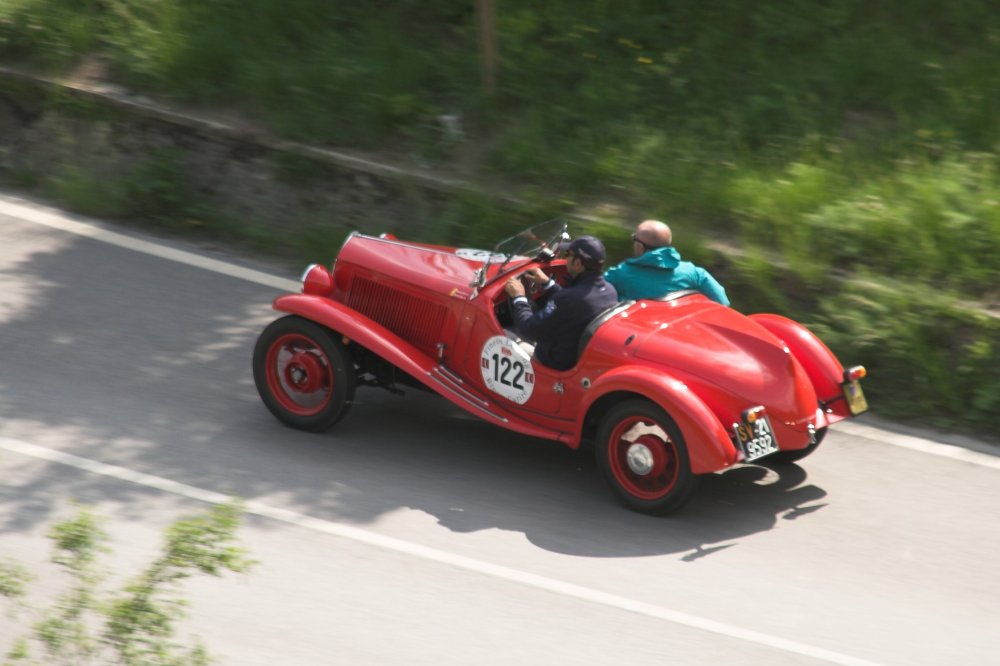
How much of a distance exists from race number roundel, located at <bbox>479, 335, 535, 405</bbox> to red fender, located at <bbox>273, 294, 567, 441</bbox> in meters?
0.12

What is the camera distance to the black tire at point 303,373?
754cm

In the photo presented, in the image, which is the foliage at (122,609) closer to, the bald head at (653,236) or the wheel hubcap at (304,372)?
the wheel hubcap at (304,372)

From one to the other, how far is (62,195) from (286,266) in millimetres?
2315

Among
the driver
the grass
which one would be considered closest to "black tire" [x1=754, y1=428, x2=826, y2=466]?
the grass

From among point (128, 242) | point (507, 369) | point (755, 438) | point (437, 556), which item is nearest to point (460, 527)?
point (437, 556)

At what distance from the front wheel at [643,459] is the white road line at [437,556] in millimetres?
806

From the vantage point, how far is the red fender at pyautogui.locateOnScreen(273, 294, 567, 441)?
289 inches

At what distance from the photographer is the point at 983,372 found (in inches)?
320

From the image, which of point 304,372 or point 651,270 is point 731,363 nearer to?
point 651,270

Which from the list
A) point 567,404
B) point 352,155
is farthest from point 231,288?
point 567,404

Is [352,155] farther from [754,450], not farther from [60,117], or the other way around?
[754,450]

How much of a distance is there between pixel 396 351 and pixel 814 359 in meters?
2.49

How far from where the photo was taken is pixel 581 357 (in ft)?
23.2

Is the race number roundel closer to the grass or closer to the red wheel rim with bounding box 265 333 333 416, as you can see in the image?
the red wheel rim with bounding box 265 333 333 416
